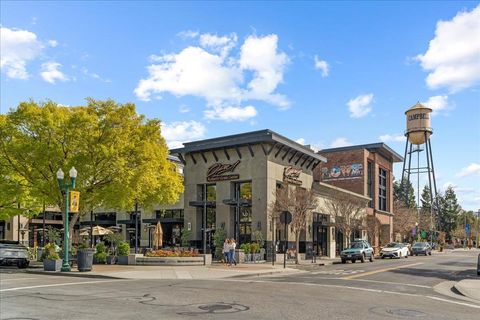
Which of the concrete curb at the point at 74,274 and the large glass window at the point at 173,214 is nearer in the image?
the concrete curb at the point at 74,274

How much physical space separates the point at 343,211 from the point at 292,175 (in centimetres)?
626

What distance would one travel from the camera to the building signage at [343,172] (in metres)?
66.3

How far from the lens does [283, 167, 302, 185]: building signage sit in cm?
4397

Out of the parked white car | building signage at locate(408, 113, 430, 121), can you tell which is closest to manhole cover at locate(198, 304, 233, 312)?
the parked white car

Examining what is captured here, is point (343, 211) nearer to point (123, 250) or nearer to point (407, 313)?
point (123, 250)

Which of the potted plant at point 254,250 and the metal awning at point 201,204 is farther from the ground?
the metal awning at point 201,204

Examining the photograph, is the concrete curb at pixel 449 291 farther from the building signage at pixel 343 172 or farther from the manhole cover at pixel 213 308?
the building signage at pixel 343 172

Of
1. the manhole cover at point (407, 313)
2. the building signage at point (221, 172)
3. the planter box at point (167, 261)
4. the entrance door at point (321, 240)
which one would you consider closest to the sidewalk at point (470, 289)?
the manhole cover at point (407, 313)

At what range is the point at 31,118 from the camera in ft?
94.3

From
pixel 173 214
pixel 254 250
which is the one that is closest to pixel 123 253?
pixel 254 250

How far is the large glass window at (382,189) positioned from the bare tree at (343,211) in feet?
67.3

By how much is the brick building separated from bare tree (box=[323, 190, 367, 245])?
35.3 ft

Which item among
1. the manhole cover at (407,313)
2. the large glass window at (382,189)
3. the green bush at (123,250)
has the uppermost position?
the large glass window at (382,189)

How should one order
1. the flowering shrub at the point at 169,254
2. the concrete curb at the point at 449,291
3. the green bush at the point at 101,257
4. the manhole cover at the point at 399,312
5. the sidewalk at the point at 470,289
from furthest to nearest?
the flowering shrub at the point at 169,254 < the green bush at the point at 101,257 < the sidewalk at the point at 470,289 < the concrete curb at the point at 449,291 < the manhole cover at the point at 399,312
